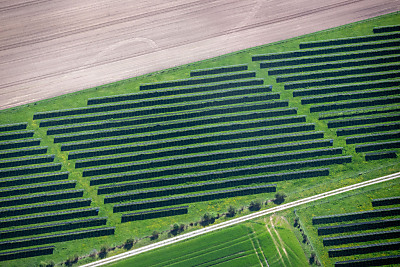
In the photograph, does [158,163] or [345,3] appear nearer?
[158,163]

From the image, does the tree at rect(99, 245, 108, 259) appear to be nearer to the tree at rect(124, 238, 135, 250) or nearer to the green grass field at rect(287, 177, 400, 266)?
the tree at rect(124, 238, 135, 250)

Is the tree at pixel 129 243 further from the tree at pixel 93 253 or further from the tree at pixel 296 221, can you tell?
the tree at pixel 296 221

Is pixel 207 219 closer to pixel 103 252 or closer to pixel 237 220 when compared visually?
pixel 237 220

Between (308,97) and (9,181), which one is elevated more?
(9,181)

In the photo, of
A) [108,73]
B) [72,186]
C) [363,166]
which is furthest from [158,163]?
[363,166]

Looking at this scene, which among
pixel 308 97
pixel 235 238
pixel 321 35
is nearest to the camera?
pixel 235 238

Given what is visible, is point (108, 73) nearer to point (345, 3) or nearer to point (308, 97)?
point (308, 97)

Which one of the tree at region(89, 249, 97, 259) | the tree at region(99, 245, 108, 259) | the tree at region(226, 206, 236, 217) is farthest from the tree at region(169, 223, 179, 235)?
the tree at region(89, 249, 97, 259)
